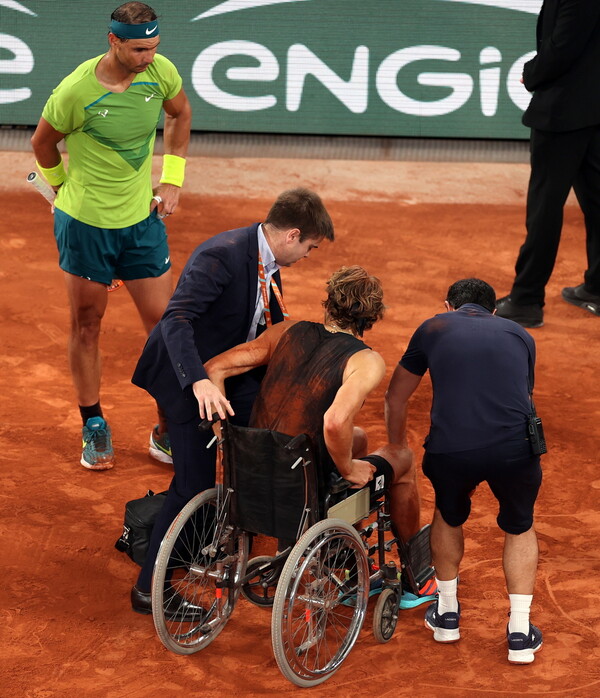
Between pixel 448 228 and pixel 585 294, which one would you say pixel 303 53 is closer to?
pixel 448 228

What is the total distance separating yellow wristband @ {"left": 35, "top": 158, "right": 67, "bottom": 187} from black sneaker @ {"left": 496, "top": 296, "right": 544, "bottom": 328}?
11.6 ft

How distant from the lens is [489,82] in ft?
35.5

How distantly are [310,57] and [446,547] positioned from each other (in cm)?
732

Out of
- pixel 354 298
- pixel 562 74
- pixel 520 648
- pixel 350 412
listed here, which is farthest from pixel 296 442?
pixel 562 74

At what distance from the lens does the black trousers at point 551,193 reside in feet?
24.6

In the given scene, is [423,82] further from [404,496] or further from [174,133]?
[404,496]

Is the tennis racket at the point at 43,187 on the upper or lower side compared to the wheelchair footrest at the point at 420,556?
upper

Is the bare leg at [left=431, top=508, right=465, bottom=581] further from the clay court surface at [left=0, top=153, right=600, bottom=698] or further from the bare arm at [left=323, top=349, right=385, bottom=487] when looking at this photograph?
the bare arm at [left=323, top=349, right=385, bottom=487]

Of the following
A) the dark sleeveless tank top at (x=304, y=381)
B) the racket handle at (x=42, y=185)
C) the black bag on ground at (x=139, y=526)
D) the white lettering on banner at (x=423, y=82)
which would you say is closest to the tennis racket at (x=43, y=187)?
the racket handle at (x=42, y=185)

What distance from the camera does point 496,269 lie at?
8914 millimetres

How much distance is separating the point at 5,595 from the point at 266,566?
1178 mm

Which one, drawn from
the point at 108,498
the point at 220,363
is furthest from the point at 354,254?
the point at 220,363

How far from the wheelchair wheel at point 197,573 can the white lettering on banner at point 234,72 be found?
6992 mm

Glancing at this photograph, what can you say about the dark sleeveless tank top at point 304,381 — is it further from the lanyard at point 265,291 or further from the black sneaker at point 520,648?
the black sneaker at point 520,648
